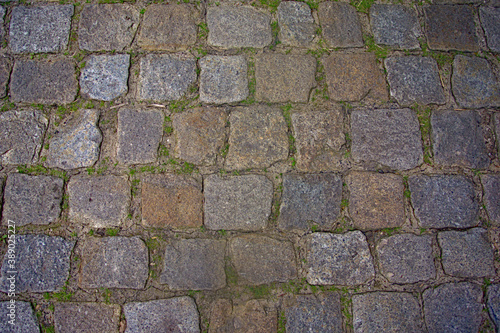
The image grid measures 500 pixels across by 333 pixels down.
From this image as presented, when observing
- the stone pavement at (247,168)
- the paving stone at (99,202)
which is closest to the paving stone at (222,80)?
the stone pavement at (247,168)

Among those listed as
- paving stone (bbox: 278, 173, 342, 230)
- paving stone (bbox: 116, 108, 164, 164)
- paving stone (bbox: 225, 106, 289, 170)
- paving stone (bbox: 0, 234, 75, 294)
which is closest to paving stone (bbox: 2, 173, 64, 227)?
paving stone (bbox: 0, 234, 75, 294)

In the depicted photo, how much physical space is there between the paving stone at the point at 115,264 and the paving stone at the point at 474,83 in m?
2.36

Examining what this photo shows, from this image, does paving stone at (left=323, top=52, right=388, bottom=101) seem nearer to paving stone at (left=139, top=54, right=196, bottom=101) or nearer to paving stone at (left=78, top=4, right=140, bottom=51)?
paving stone at (left=139, top=54, right=196, bottom=101)

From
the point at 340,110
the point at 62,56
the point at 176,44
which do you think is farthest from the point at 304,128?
the point at 62,56

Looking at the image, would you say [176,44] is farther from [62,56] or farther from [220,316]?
[220,316]

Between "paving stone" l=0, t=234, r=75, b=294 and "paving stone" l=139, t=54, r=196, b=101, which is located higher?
"paving stone" l=139, t=54, r=196, b=101

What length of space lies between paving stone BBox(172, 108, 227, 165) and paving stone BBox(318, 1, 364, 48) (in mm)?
973

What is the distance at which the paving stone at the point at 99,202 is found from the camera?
2.05m

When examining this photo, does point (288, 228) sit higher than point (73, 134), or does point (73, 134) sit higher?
point (73, 134)

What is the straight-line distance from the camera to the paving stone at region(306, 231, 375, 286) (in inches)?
79.0

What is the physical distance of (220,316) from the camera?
194 cm

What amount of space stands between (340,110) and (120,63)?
1.52m

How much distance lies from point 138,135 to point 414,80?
1912mm

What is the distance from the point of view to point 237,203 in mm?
2053
